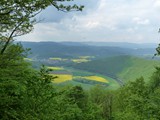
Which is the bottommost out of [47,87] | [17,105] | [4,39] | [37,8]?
[17,105]

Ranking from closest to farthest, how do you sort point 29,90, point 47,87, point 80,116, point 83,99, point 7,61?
point 7,61, point 47,87, point 29,90, point 80,116, point 83,99

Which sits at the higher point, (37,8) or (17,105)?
(37,8)

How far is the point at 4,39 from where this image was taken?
16.4 meters

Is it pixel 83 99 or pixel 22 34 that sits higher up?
pixel 22 34

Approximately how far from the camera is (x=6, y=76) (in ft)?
49.6

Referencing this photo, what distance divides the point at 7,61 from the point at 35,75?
258cm

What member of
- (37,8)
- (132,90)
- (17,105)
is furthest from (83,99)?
(37,8)

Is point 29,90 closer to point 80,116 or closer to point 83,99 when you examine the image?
point 80,116

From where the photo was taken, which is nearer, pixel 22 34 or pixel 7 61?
pixel 7 61

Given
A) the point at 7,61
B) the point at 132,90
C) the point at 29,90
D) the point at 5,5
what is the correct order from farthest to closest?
the point at 132,90, the point at 29,90, the point at 7,61, the point at 5,5

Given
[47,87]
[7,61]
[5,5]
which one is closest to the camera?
[5,5]

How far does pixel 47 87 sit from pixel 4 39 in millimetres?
3646

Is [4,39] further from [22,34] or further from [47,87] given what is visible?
[47,87]

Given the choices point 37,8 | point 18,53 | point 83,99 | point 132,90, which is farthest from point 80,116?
point 37,8
